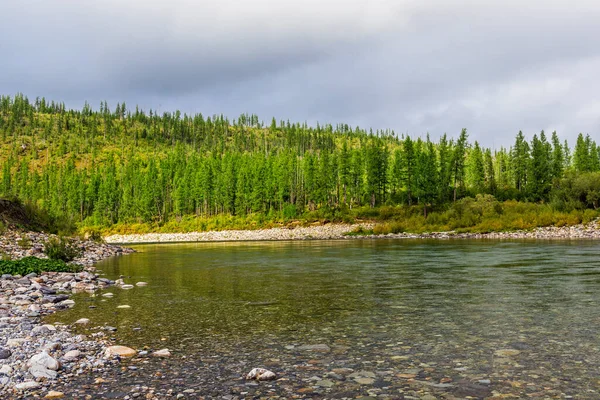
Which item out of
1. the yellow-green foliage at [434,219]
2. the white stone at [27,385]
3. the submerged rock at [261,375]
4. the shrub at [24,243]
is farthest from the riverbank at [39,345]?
the yellow-green foliage at [434,219]

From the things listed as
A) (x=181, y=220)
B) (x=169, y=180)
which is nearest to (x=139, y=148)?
(x=169, y=180)

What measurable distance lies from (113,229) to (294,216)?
4726 centimetres

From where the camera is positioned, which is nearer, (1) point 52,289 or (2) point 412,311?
(2) point 412,311

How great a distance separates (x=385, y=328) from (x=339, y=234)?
63378 mm

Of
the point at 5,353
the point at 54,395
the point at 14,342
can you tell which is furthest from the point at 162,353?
the point at 14,342

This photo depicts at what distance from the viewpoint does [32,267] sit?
17812mm

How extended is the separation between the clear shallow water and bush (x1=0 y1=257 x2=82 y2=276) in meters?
4.99

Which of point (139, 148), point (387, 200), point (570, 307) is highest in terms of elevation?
point (139, 148)

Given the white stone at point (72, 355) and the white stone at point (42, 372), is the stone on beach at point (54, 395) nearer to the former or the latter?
the white stone at point (42, 372)

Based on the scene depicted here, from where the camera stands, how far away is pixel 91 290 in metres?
14.9

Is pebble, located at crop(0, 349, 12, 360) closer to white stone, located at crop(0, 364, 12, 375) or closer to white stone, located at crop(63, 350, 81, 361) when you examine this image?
white stone, located at crop(0, 364, 12, 375)

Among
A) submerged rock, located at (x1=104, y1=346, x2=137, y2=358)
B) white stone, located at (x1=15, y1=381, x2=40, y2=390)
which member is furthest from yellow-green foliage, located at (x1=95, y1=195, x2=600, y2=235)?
white stone, located at (x1=15, y1=381, x2=40, y2=390)

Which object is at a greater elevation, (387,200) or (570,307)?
(387,200)

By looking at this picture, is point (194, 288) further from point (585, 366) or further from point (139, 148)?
point (139, 148)
